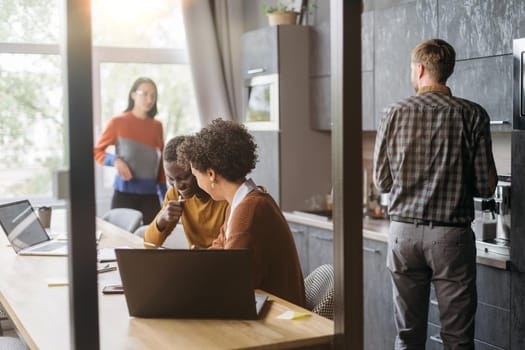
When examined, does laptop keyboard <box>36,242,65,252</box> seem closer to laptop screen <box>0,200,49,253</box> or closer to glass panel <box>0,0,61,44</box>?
laptop screen <box>0,200,49,253</box>

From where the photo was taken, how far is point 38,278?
2783 millimetres

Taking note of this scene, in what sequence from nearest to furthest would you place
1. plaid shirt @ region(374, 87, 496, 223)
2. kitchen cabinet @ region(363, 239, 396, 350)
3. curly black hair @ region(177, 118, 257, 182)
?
1. curly black hair @ region(177, 118, 257, 182)
2. plaid shirt @ region(374, 87, 496, 223)
3. kitchen cabinet @ region(363, 239, 396, 350)

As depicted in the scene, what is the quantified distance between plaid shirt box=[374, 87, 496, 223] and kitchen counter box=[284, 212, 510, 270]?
33cm

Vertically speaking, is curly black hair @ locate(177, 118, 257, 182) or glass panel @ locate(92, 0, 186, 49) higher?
glass panel @ locate(92, 0, 186, 49)

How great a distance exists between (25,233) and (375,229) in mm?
1813

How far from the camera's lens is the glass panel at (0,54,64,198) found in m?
5.47

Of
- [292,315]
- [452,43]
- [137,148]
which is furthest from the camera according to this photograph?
[137,148]

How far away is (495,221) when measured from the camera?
3480mm

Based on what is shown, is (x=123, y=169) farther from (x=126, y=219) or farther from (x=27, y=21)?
(x=27, y=21)

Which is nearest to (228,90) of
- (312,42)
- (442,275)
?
(312,42)

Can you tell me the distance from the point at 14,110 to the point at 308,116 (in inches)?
83.9

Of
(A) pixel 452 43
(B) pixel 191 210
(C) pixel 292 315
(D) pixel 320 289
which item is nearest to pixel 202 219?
(B) pixel 191 210

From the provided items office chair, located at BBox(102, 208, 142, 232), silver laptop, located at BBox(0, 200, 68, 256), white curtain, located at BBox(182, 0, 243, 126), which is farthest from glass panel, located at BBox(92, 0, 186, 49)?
silver laptop, located at BBox(0, 200, 68, 256)

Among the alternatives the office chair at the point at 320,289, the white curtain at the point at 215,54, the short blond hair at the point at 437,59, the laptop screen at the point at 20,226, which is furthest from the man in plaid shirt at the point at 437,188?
the white curtain at the point at 215,54
